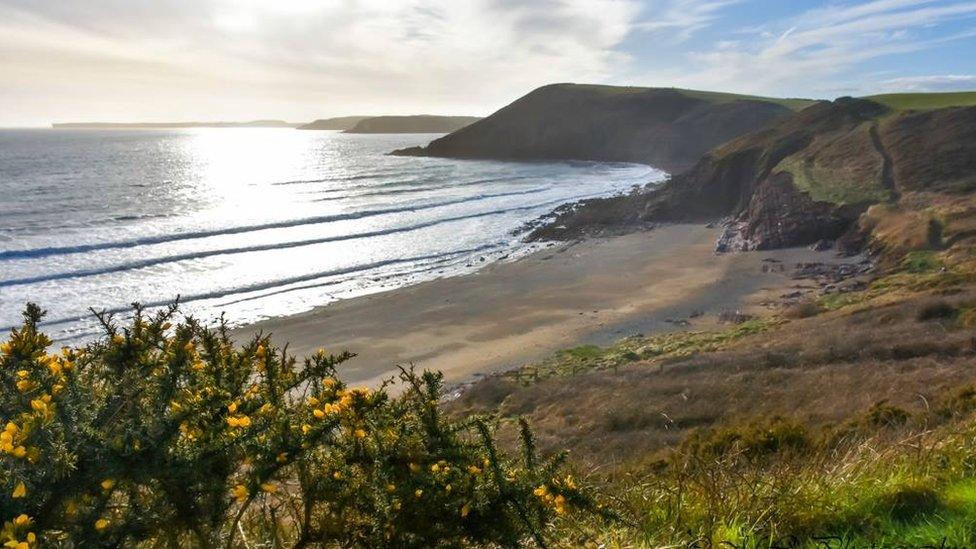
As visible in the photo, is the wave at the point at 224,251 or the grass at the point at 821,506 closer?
the grass at the point at 821,506

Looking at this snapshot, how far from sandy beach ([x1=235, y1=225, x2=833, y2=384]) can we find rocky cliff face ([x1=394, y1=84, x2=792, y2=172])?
57.1 meters

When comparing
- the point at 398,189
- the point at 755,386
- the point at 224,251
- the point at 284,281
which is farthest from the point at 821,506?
the point at 398,189

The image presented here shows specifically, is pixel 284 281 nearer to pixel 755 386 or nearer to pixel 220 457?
pixel 755 386

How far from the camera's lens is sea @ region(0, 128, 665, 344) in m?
25.6

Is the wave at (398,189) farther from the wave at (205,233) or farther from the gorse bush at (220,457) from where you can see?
the gorse bush at (220,457)

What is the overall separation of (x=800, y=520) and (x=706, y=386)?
9.06 metres

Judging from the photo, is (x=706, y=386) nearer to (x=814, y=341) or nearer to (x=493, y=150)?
(x=814, y=341)

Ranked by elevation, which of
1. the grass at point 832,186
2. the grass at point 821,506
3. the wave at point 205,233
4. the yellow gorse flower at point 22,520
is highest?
the yellow gorse flower at point 22,520

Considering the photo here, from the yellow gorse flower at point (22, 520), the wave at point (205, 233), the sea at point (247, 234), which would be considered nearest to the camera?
the yellow gorse flower at point (22, 520)

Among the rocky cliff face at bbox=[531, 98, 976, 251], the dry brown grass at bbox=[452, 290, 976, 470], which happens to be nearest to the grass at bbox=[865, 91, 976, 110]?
the rocky cliff face at bbox=[531, 98, 976, 251]

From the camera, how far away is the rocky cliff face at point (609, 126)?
9031cm

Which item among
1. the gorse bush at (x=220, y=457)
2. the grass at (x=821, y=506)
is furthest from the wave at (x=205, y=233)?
the grass at (x=821, y=506)

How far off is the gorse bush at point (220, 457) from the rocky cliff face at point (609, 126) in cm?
8395

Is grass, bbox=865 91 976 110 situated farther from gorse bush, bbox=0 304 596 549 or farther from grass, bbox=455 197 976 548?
gorse bush, bbox=0 304 596 549
